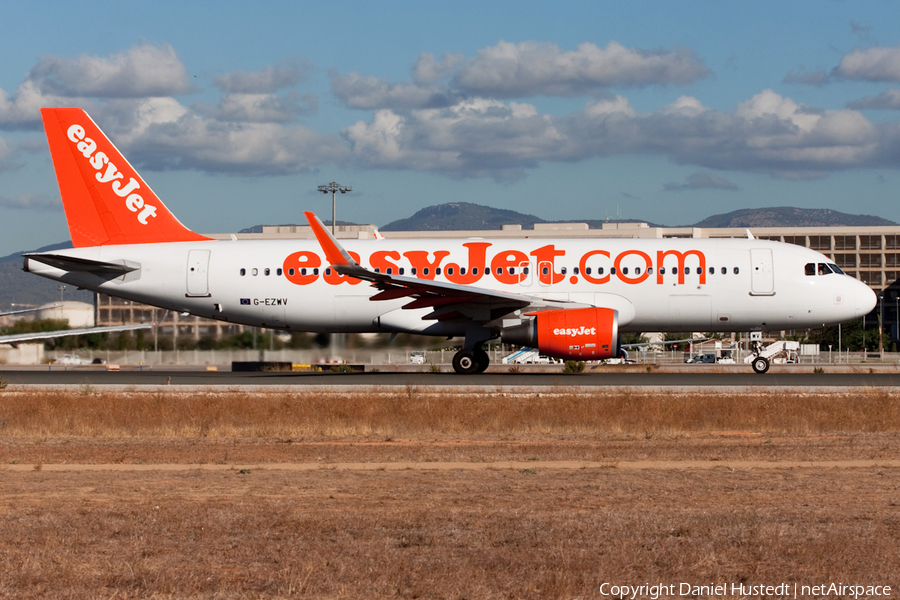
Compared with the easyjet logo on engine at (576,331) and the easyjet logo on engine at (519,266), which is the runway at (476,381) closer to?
the easyjet logo on engine at (576,331)

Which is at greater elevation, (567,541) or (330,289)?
(330,289)

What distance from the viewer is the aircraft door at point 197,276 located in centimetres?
3033

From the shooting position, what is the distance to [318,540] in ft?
25.7

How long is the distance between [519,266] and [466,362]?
134 inches

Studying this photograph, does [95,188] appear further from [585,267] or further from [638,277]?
[638,277]

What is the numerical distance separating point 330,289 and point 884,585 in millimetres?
24255

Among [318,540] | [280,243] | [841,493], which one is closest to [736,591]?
[318,540]

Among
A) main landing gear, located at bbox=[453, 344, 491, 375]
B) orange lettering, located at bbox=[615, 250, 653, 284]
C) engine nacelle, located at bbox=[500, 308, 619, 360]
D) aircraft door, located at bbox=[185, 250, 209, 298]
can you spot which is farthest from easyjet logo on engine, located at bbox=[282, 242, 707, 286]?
aircraft door, located at bbox=[185, 250, 209, 298]

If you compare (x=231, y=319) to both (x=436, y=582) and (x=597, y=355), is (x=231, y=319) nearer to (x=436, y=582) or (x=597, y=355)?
(x=597, y=355)

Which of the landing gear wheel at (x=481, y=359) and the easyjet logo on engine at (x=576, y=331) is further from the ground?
the easyjet logo on engine at (x=576, y=331)

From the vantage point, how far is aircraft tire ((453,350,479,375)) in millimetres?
29375

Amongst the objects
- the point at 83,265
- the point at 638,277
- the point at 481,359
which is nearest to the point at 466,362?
the point at 481,359

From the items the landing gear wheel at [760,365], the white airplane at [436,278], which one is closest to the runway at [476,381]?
the white airplane at [436,278]

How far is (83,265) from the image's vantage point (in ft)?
97.8
